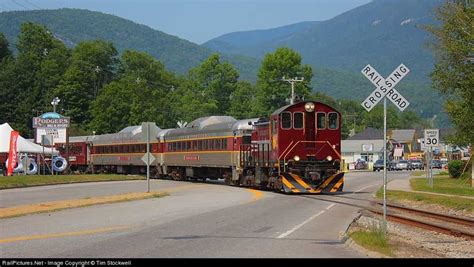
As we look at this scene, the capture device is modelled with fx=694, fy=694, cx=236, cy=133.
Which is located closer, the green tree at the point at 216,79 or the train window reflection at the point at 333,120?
the train window reflection at the point at 333,120

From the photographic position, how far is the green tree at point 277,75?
93.9 meters

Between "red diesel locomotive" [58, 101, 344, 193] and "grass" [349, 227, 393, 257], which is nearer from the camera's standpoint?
"grass" [349, 227, 393, 257]

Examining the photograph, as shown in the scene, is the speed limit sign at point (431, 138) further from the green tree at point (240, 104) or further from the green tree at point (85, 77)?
the green tree at point (85, 77)

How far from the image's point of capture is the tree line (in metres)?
96.1

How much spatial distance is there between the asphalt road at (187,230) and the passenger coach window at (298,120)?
16.1 ft

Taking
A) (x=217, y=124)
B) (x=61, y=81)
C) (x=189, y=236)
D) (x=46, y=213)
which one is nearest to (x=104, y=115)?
(x=61, y=81)

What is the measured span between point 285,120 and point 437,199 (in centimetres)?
755

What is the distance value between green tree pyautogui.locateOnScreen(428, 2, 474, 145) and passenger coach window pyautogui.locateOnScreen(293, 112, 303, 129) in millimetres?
10763

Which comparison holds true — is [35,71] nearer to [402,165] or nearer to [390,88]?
[402,165]

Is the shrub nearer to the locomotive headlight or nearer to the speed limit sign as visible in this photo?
the speed limit sign

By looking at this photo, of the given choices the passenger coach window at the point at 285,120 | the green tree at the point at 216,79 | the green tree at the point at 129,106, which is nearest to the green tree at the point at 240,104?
the green tree at the point at 216,79

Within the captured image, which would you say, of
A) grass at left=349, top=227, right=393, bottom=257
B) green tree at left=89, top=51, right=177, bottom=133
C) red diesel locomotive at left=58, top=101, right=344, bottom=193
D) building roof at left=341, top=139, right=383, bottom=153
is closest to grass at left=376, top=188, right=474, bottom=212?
red diesel locomotive at left=58, top=101, right=344, bottom=193

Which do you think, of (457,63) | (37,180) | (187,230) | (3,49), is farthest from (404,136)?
(187,230)

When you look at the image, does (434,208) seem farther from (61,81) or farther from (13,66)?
(13,66)
